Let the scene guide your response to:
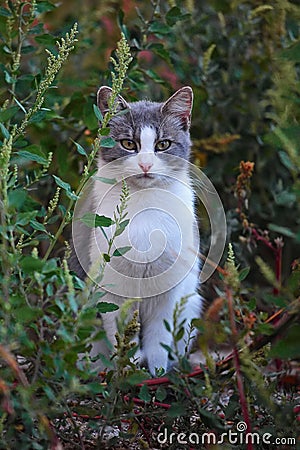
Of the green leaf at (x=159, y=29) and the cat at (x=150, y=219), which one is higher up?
the green leaf at (x=159, y=29)

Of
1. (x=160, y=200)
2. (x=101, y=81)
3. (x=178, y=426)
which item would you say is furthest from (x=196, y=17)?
(x=178, y=426)

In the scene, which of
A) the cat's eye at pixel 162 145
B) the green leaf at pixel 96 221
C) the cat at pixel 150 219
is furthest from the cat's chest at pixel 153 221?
the green leaf at pixel 96 221

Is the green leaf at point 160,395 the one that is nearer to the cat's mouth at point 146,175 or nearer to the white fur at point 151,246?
the white fur at point 151,246

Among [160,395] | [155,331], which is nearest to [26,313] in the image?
[160,395]

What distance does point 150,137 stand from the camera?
6.40 ft

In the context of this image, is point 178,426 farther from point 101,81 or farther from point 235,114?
point 235,114

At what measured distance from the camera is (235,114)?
292 cm

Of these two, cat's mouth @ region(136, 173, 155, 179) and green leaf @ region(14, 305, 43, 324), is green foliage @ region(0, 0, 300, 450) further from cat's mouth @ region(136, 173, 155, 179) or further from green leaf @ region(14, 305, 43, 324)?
cat's mouth @ region(136, 173, 155, 179)

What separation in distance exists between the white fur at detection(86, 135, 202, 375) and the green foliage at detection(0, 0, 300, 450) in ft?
0.23

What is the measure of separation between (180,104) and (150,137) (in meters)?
0.14

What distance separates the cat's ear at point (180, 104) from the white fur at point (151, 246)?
0.34ft

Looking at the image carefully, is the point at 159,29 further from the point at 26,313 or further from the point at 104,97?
the point at 26,313

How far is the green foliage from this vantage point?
3.90 feet

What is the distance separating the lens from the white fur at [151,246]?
1.85 meters
